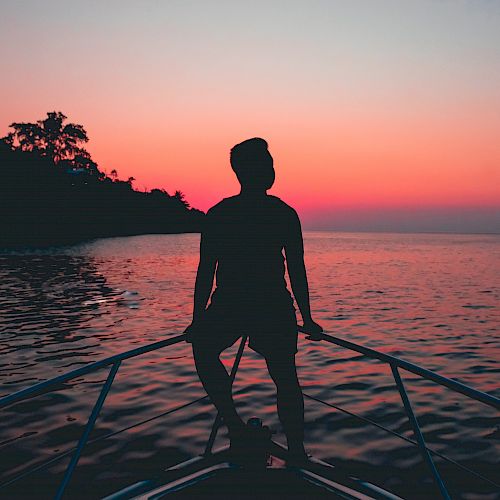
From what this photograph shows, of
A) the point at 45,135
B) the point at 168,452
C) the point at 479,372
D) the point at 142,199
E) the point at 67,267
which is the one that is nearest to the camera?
the point at 168,452

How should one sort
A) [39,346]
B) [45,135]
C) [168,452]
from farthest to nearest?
1. [45,135]
2. [39,346]
3. [168,452]

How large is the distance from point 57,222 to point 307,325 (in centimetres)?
9309

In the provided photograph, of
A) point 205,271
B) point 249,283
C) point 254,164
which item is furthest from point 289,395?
point 254,164

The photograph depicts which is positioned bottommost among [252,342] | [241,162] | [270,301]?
[252,342]

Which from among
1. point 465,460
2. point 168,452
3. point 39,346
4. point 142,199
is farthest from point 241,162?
point 142,199

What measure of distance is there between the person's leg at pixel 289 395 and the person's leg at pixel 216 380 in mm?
330

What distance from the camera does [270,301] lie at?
3438mm

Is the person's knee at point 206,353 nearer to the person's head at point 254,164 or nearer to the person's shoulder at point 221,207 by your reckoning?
the person's shoulder at point 221,207

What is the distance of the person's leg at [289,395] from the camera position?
11.5 ft

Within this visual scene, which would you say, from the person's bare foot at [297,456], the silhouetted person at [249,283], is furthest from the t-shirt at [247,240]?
the person's bare foot at [297,456]

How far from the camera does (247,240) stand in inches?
135

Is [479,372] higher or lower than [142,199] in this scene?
lower

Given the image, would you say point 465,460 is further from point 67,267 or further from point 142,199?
point 142,199

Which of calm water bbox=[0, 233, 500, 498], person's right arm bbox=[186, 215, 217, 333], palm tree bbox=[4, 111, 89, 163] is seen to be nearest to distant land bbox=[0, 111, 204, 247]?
palm tree bbox=[4, 111, 89, 163]
